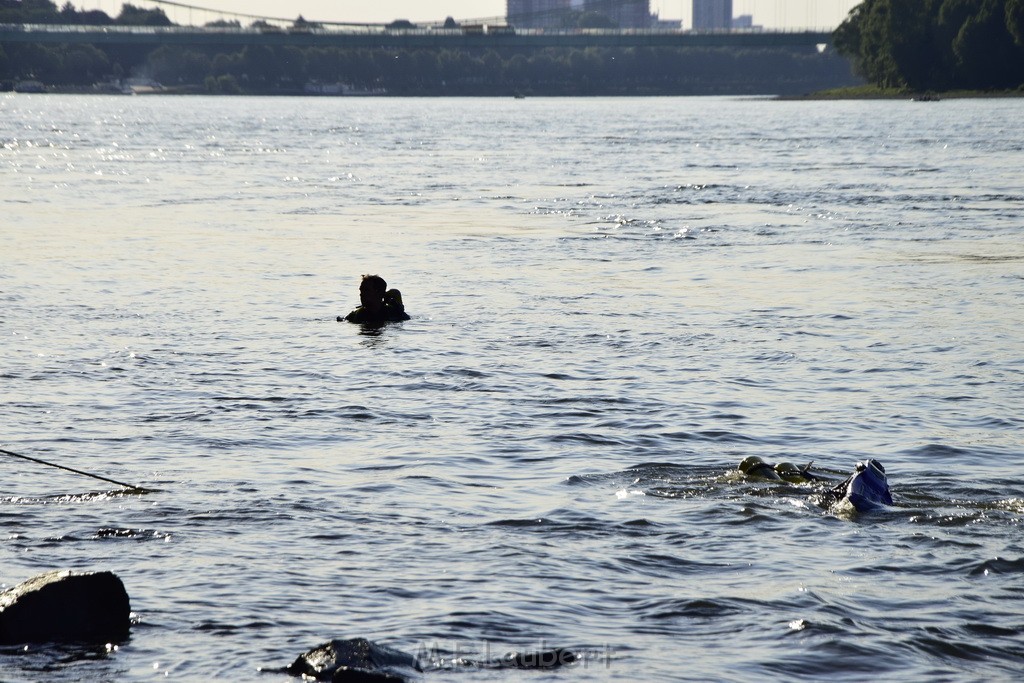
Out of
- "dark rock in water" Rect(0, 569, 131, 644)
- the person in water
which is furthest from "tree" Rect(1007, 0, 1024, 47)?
"dark rock in water" Rect(0, 569, 131, 644)

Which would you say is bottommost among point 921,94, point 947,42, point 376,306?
point 921,94

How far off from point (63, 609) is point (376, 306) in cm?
1132

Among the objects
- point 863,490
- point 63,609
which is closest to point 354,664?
point 63,609

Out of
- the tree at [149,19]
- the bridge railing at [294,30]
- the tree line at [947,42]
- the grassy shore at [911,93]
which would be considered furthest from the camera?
the tree at [149,19]

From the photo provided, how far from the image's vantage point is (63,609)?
725 centimetres

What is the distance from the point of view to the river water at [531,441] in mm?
7586

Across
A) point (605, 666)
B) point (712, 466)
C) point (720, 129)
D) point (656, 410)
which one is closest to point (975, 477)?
point (712, 466)

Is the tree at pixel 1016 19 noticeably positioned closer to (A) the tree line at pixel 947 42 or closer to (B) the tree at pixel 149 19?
(A) the tree line at pixel 947 42

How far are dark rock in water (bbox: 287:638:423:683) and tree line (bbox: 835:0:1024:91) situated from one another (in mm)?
124576

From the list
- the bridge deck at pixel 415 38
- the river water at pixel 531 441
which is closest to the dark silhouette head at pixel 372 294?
the river water at pixel 531 441

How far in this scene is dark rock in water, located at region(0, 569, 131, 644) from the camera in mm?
7188

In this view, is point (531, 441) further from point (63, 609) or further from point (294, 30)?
point (294, 30)

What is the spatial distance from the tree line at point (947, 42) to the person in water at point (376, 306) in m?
114

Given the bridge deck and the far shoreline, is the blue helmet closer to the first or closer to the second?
the far shoreline
